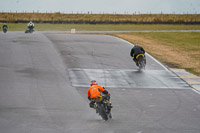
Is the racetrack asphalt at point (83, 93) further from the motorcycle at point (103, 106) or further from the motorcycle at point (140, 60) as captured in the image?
the motorcycle at point (140, 60)

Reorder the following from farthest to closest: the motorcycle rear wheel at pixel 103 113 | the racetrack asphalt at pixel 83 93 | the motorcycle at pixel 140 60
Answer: the motorcycle at pixel 140 60 → the motorcycle rear wheel at pixel 103 113 → the racetrack asphalt at pixel 83 93

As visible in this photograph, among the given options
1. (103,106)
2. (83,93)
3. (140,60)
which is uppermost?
(103,106)

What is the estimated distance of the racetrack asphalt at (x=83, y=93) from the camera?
586 inches

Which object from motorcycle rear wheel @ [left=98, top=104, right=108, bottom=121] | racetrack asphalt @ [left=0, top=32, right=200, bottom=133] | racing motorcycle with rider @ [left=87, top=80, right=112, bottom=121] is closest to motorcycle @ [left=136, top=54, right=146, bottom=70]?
racetrack asphalt @ [left=0, top=32, right=200, bottom=133]

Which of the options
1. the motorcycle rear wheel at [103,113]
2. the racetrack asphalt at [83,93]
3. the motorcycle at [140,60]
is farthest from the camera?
the motorcycle at [140,60]

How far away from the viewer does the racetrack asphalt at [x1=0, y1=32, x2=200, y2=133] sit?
48.8 ft

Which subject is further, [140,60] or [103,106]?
[140,60]

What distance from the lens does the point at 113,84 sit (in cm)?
2381

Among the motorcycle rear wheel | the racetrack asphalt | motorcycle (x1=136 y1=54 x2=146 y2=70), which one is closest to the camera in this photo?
the racetrack asphalt

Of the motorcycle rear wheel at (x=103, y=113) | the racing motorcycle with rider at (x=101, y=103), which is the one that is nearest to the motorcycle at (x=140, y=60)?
the racing motorcycle with rider at (x=101, y=103)

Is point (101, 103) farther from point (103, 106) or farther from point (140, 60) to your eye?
point (140, 60)

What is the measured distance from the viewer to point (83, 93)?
21.1m

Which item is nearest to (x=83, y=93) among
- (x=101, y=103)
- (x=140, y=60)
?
(x=101, y=103)

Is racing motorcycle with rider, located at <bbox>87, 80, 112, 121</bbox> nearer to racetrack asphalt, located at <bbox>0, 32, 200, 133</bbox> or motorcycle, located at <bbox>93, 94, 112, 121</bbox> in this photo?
motorcycle, located at <bbox>93, 94, 112, 121</bbox>
